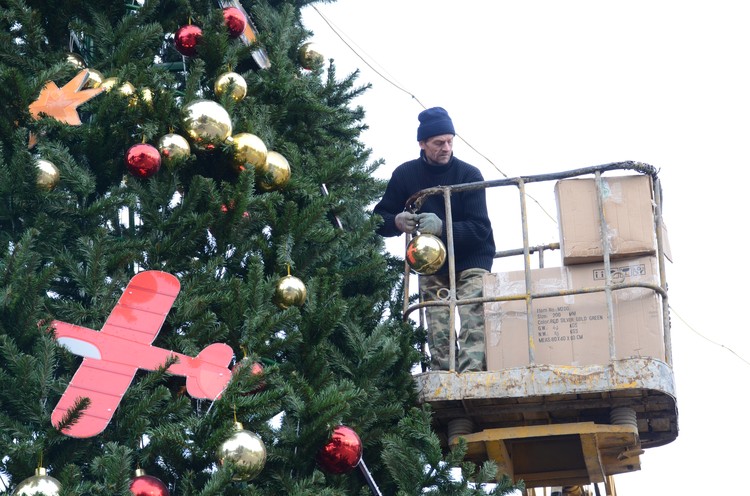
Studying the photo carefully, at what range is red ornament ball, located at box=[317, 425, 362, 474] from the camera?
596cm

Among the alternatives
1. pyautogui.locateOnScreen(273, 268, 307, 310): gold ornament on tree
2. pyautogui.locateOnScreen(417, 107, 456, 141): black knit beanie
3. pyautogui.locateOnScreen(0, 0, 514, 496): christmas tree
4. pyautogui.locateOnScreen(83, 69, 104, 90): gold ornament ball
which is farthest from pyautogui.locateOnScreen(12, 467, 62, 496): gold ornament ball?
pyautogui.locateOnScreen(417, 107, 456, 141): black knit beanie

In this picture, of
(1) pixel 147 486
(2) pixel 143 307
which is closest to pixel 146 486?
(1) pixel 147 486

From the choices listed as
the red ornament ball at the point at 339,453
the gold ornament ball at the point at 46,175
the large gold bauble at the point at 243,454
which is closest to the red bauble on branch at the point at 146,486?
the large gold bauble at the point at 243,454

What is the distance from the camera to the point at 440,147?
7984mm

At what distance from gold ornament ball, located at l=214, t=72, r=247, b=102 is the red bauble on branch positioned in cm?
229

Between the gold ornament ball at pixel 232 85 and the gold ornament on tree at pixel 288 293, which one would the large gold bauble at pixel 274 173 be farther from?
the gold ornament on tree at pixel 288 293

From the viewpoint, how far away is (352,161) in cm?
712

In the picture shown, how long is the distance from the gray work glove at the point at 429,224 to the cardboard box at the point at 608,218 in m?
0.68

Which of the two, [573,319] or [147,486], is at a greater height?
[573,319]

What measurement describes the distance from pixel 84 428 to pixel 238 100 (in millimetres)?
2293

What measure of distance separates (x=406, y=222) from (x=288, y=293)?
1586mm

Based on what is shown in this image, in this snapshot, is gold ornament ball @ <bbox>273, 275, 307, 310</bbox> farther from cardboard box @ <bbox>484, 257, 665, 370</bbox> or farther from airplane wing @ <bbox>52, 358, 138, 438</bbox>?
cardboard box @ <bbox>484, 257, 665, 370</bbox>

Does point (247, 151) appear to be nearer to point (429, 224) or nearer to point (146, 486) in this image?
point (429, 224)

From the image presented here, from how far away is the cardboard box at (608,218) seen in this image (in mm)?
7316
